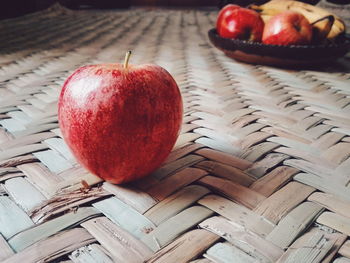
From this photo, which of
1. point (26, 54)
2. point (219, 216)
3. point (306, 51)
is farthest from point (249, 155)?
point (26, 54)

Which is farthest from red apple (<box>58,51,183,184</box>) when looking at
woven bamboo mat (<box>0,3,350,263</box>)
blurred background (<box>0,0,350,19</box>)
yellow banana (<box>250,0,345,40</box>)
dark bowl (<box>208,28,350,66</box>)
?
blurred background (<box>0,0,350,19</box>)

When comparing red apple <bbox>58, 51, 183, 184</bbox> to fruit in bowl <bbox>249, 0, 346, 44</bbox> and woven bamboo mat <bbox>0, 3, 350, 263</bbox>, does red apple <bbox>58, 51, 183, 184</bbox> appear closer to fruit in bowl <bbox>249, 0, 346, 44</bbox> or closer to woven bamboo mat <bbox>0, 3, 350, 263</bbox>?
woven bamboo mat <bbox>0, 3, 350, 263</bbox>

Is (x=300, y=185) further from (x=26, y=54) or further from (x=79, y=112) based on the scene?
(x=26, y=54)

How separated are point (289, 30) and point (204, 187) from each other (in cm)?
66

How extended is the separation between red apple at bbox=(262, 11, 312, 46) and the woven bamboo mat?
194 mm

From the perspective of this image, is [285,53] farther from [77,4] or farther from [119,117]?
→ [77,4]

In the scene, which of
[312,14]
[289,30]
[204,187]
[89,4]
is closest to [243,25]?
[289,30]

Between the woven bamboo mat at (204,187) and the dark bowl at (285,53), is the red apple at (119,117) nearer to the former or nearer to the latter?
the woven bamboo mat at (204,187)

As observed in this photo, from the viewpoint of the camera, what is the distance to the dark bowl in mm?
831

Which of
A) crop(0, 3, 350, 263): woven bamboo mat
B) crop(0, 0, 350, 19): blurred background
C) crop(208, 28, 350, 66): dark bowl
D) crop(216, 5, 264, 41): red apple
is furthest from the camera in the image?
crop(0, 0, 350, 19): blurred background

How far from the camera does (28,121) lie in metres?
0.52

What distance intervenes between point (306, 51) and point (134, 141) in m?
0.64

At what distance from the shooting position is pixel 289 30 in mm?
877

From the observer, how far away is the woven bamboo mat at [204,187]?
277mm
